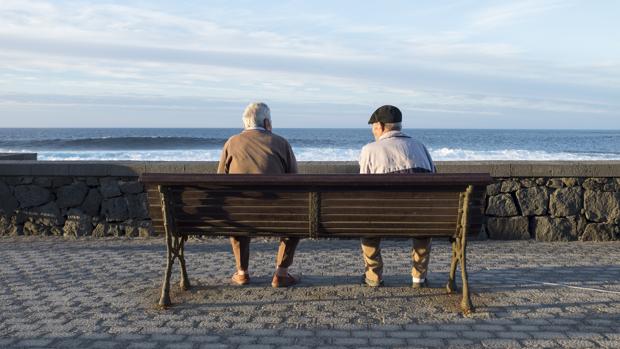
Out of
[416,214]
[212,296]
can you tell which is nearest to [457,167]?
[416,214]

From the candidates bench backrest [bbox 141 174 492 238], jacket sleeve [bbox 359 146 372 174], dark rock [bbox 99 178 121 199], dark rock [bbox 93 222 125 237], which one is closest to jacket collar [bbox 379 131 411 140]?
jacket sleeve [bbox 359 146 372 174]

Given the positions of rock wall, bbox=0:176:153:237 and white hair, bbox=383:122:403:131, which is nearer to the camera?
white hair, bbox=383:122:403:131

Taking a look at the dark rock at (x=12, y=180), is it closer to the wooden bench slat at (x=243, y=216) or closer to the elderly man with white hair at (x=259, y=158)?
the elderly man with white hair at (x=259, y=158)

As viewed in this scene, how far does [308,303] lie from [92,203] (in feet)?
13.3

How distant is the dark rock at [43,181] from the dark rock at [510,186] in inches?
196

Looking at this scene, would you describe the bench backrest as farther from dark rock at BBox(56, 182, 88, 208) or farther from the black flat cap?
dark rock at BBox(56, 182, 88, 208)

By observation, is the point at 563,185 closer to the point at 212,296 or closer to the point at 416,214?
the point at 416,214

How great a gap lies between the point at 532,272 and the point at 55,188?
5.18 m

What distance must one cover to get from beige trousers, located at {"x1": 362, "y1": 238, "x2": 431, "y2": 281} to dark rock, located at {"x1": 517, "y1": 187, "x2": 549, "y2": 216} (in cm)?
286

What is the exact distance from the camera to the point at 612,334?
13.7 ft

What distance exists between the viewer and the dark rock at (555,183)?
7836 mm

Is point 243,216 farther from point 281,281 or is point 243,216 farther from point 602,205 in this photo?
point 602,205

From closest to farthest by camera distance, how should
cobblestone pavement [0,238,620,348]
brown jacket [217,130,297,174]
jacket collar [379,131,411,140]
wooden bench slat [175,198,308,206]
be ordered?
cobblestone pavement [0,238,620,348], wooden bench slat [175,198,308,206], jacket collar [379,131,411,140], brown jacket [217,130,297,174]

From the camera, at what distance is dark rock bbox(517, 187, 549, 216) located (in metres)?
7.84
